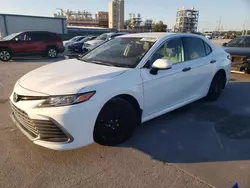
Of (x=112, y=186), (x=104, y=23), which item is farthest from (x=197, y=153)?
(x=104, y=23)

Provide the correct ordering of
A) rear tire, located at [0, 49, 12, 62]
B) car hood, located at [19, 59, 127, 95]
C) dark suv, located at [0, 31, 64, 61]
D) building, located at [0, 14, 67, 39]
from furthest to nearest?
building, located at [0, 14, 67, 39] < dark suv, located at [0, 31, 64, 61] < rear tire, located at [0, 49, 12, 62] < car hood, located at [19, 59, 127, 95]

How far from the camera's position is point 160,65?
309 centimetres

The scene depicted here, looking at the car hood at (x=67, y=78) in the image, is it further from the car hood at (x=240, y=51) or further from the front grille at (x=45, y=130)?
the car hood at (x=240, y=51)

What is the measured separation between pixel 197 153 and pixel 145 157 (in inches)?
27.8

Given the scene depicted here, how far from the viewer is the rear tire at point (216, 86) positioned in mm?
4934

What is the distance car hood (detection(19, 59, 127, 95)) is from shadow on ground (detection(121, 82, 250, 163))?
3.46ft

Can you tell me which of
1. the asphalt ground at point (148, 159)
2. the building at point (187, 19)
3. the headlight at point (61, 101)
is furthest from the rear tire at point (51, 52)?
the building at point (187, 19)

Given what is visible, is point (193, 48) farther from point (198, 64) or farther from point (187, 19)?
point (187, 19)

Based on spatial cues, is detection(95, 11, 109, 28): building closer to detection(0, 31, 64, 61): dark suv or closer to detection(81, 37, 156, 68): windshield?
detection(0, 31, 64, 61): dark suv

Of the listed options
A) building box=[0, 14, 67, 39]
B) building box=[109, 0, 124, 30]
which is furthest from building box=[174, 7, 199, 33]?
building box=[0, 14, 67, 39]

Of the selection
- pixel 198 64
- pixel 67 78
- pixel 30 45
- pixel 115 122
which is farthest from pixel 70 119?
pixel 30 45

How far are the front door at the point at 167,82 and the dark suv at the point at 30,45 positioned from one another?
11.8 meters

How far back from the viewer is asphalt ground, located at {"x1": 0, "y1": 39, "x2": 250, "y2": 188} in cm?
241

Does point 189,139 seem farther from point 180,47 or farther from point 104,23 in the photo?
point 104,23
